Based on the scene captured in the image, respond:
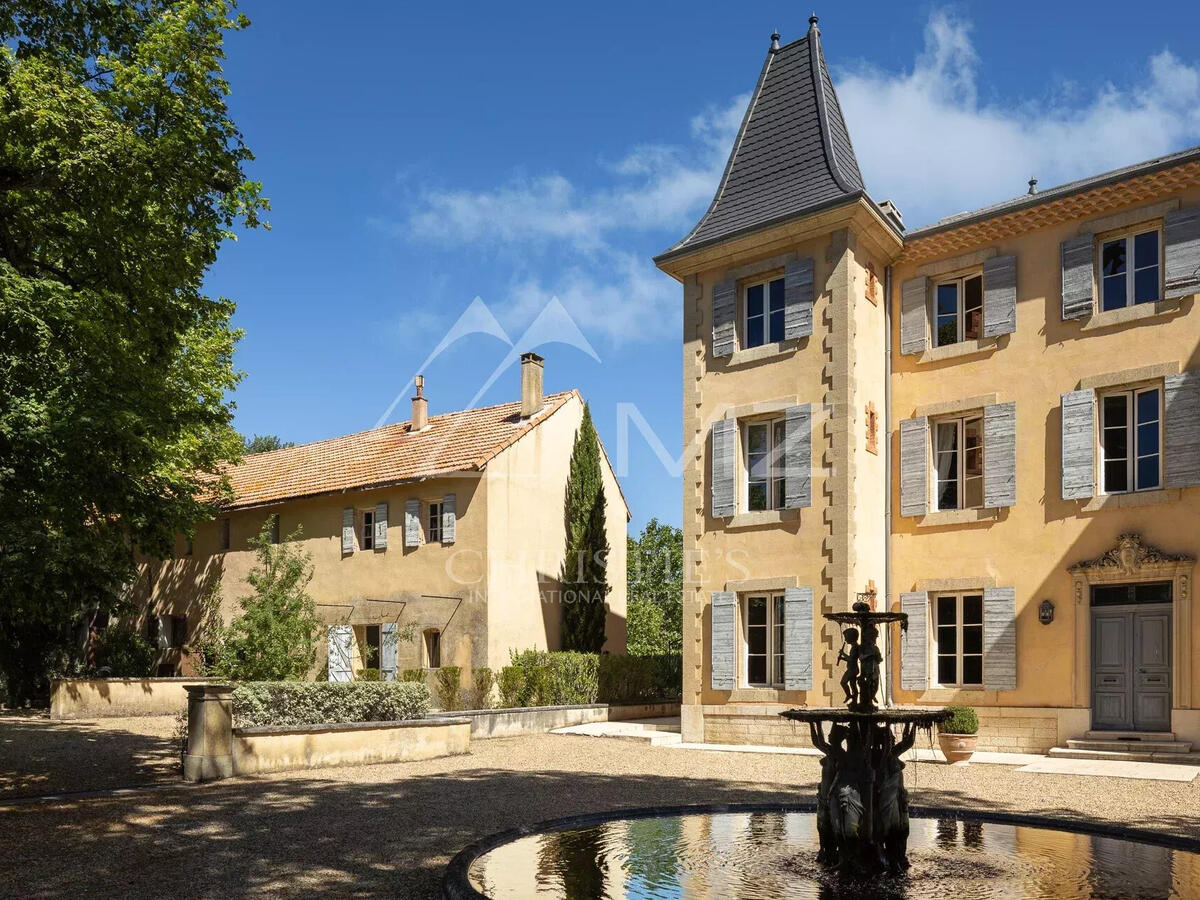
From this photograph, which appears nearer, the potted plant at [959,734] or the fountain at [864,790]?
the fountain at [864,790]

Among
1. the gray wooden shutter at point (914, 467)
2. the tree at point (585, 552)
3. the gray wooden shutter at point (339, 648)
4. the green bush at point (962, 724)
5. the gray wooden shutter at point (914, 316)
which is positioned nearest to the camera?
the green bush at point (962, 724)

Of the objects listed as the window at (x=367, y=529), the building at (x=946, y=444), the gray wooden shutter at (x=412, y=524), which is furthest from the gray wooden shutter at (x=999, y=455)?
the window at (x=367, y=529)

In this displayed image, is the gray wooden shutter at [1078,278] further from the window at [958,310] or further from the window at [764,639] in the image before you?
the window at [764,639]

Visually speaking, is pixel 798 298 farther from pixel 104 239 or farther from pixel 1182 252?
pixel 104 239

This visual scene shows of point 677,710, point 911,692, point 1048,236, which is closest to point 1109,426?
point 1048,236

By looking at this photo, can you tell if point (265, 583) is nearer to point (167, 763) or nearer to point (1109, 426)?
point (167, 763)

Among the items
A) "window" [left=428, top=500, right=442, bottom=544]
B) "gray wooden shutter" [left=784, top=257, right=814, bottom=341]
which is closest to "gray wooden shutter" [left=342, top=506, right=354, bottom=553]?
"window" [left=428, top=500, right=442, bottom=544]

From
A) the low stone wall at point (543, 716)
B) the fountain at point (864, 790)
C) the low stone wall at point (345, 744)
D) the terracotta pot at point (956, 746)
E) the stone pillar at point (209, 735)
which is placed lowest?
the low stone wall at point (543, 716)

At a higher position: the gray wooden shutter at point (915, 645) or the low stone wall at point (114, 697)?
the gray wooden shutter at point (915, 645)

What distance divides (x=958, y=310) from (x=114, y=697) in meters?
20.0

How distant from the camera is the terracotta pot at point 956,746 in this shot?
49.3 ft

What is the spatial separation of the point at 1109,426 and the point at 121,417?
48.0 ft

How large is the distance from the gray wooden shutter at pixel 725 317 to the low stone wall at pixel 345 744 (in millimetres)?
8517

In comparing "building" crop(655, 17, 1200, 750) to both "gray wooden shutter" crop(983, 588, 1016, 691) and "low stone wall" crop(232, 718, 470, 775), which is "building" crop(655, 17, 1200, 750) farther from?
"low stone wall" crop(232, 718, 470, 775)
